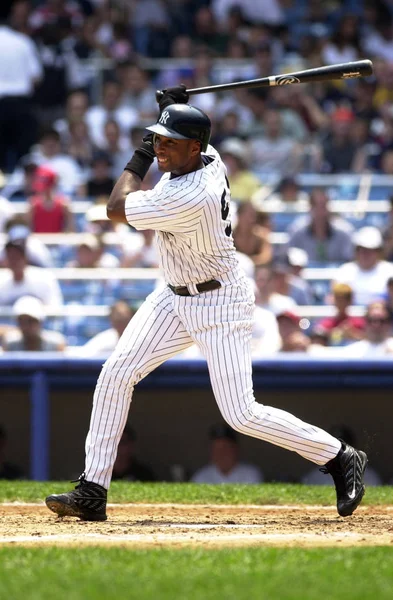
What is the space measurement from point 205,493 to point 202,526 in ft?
4.13

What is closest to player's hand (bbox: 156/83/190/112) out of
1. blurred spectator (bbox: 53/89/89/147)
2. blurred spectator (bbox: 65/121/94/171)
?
blurred spectator (bbox: 65/121/94/171)


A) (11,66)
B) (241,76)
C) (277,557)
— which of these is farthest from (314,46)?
(277,557)

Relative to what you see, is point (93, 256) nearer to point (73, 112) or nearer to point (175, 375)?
point (175, 375)

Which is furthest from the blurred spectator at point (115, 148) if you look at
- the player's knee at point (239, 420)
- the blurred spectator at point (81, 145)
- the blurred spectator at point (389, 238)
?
the player's knee at point (239, 420)

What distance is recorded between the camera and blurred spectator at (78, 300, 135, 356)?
8844 mm

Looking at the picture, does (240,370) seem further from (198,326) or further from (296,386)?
(296,386)

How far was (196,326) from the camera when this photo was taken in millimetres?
5234

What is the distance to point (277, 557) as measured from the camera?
171 inches

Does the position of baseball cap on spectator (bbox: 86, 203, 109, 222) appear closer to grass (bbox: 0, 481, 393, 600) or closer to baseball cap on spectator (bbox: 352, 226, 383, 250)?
baseball cap on spectator (bbox: 352, 226, 383, 250)

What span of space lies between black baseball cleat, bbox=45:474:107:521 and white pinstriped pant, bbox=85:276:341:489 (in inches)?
1.7

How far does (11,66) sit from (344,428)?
20.6ft

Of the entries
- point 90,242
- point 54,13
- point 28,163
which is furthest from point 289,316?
point 54,13

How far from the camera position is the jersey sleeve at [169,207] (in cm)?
503

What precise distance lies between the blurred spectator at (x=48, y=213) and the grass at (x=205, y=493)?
170 inches
